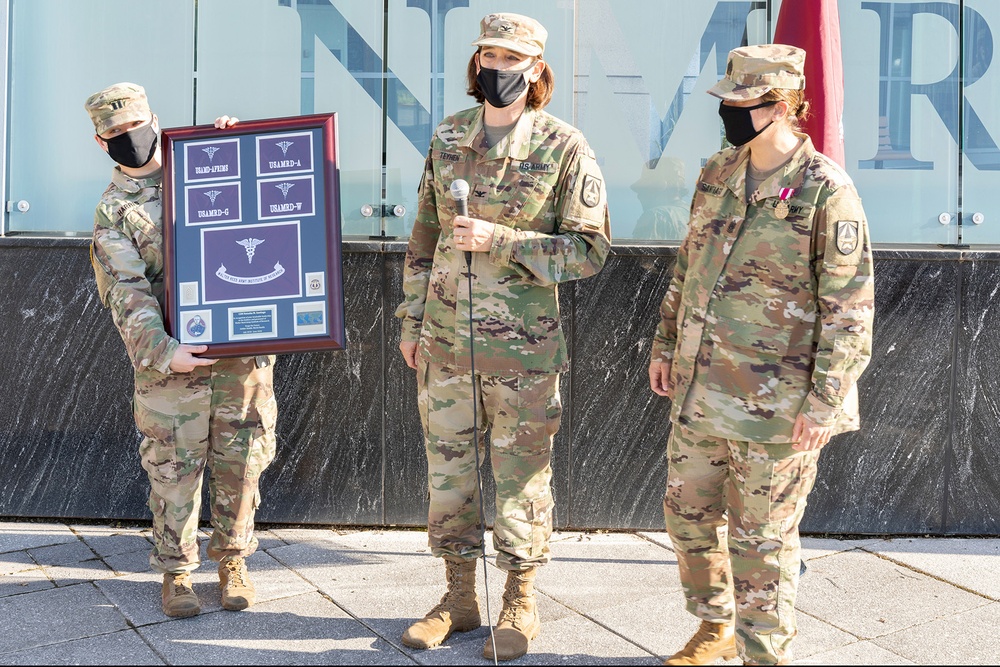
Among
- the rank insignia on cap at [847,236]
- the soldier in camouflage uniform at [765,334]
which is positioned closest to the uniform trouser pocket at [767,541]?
the soldier in camouflage uniform at [765,334]

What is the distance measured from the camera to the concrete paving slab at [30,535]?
15.2 feet

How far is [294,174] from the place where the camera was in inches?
154

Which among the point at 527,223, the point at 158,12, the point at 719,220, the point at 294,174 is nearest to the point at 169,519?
the point at 294,174

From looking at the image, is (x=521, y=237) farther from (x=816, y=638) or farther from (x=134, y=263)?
(x=816, y=638)

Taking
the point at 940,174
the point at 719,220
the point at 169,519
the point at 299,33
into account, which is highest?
the point at 299,33

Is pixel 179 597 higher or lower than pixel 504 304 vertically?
lower

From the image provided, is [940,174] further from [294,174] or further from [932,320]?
[294,174]

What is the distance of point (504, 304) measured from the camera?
353 centimetres

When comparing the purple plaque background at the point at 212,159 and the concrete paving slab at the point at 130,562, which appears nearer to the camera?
the purple plaque background at the point at 212,159

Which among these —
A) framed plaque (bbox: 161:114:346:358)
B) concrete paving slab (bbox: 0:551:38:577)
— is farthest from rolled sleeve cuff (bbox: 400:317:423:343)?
concrete paving slab (bbox: 0:551:38:577)

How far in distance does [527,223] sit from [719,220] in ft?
2.14

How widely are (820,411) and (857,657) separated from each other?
1.04 meters

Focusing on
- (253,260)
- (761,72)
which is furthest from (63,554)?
(761,72)

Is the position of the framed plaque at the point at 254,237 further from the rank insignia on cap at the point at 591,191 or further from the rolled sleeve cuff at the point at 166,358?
the rank insignia on cap at the point at 591,191
